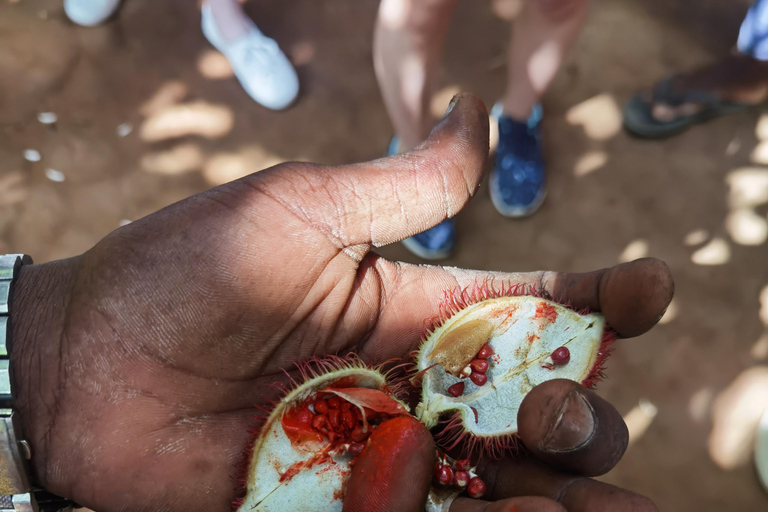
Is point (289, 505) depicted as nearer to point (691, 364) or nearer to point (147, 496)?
point (147, 496)

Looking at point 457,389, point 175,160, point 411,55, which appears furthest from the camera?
point 175,160

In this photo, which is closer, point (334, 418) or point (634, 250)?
point (334, 418)

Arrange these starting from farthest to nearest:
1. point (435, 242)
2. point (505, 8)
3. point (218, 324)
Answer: point (505, 8)
point (435, 242)
point (218, 324)

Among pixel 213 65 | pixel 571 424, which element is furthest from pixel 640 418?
pixel 213 65

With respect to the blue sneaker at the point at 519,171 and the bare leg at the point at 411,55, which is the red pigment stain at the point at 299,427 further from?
the blue sneaker at the point at 519,171

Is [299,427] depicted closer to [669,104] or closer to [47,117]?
[47,117]

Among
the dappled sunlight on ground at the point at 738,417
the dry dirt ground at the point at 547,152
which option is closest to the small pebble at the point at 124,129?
the dry dirt ground at the point at 547,152
